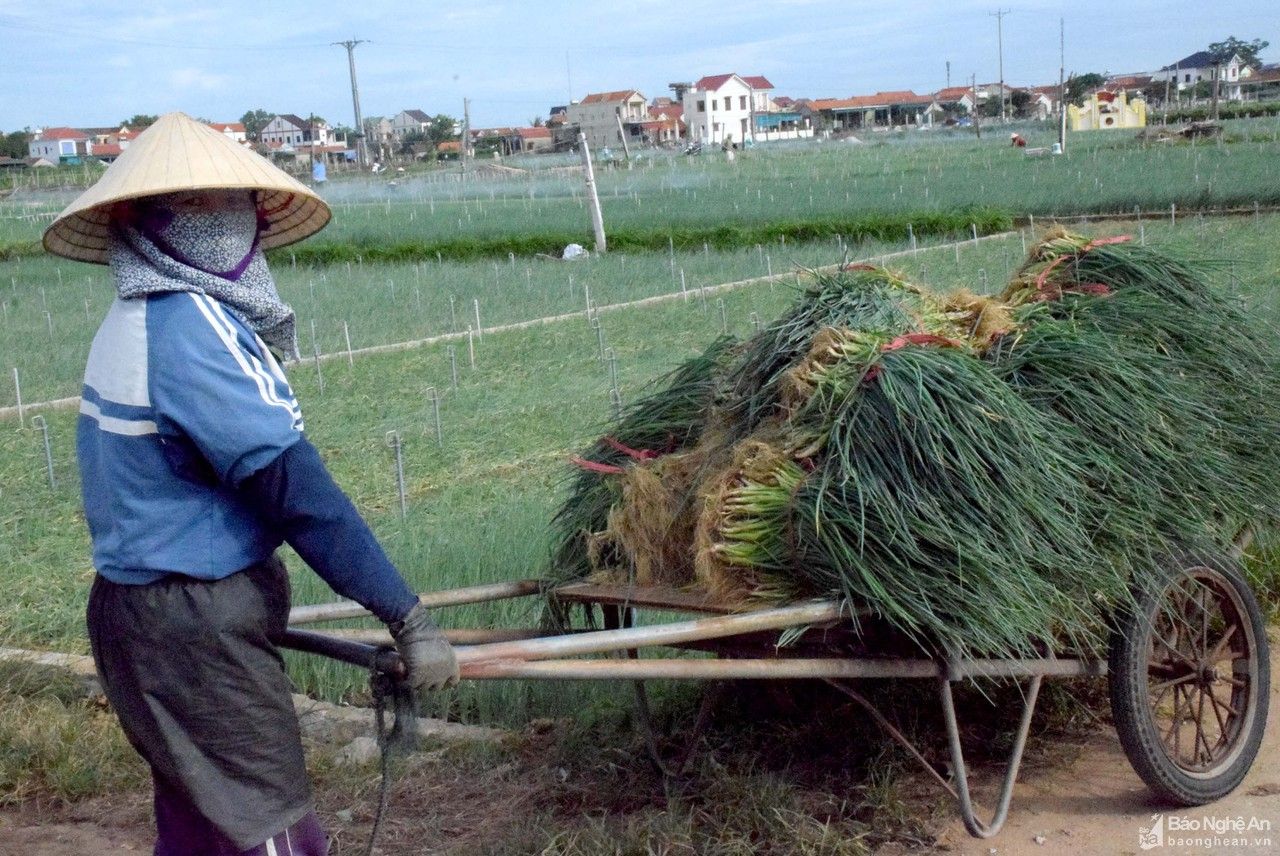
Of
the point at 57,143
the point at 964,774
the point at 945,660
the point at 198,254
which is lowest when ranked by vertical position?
the point at 964,774

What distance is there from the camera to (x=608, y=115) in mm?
70188

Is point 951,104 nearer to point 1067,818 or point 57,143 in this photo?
point 57,143

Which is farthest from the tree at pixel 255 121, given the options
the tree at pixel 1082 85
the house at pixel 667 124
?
the tree at pixel 1082 85

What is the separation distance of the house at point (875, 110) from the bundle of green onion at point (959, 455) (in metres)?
85.5

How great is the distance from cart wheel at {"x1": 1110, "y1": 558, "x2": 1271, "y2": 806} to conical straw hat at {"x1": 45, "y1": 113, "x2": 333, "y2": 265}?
2385 millimetres

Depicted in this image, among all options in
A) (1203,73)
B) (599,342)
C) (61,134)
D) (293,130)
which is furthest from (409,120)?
(599,342)

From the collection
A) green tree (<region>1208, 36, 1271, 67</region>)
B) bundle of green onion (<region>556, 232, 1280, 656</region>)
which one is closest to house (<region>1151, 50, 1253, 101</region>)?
green tree (<region>1208, 36, 1271, 67</region>)

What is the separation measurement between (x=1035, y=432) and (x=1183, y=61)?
338 feet

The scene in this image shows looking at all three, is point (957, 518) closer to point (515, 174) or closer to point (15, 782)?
point (15, 782)

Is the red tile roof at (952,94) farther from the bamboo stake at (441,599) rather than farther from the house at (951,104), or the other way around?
the bamboo stake at (441,599)

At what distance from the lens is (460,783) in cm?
400

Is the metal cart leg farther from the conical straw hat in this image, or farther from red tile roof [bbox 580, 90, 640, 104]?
red tile roof [bbox 580, 90, 640, 104]

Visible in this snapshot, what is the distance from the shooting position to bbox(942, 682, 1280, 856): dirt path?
11.5ft

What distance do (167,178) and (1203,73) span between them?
10034 centimetres
